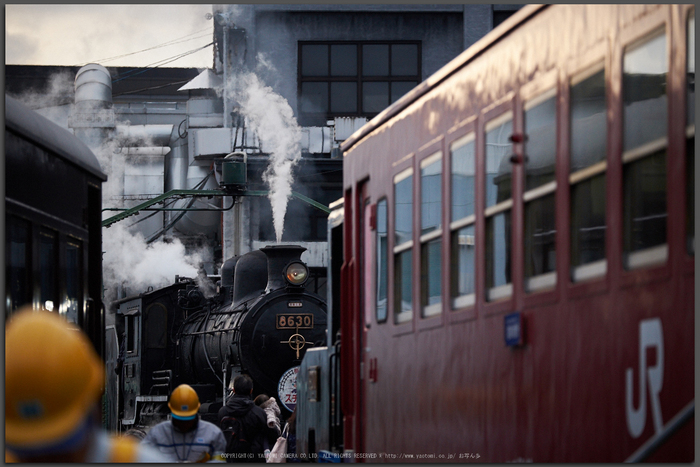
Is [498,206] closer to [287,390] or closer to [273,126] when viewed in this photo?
[287,390]

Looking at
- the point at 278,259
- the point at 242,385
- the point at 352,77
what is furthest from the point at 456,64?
the point at 352,77

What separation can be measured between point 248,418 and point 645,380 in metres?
7.15

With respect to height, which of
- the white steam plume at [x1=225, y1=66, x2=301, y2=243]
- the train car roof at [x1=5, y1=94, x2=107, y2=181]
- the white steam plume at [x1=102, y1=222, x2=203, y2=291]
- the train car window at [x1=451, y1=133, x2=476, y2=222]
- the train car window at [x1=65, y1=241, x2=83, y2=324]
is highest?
the white steam plume at [x1=225, y1=66, x2=301, y2=243]

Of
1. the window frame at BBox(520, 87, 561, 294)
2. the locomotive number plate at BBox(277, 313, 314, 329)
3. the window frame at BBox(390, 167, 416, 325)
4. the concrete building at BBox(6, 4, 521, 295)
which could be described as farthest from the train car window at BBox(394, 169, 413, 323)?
the concrete building at BBox(6, 4, 521, 295)

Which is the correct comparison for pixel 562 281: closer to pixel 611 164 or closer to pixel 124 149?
pixel 611 164

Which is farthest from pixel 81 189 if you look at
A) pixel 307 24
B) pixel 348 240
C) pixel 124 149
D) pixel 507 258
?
pixel 124 149

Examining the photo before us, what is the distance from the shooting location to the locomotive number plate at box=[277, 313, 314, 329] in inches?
614

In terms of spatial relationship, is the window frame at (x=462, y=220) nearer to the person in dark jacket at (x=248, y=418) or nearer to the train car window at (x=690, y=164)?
the train car window at (x=690, y=164)

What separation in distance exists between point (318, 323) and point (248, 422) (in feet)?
20.0

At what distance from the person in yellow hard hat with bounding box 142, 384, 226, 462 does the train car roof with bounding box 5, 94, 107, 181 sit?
5.20 feet

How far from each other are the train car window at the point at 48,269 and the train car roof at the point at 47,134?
0.52 m

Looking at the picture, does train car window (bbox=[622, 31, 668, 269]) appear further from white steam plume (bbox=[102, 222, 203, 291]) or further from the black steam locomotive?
A: white steam plume (bbox=[102, 222, 203, 291])

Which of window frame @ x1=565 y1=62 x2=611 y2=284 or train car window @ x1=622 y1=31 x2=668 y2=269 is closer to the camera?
train car window @ x1=622 y1=31 x2=668 y2=269

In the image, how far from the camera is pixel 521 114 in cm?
383
